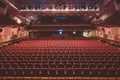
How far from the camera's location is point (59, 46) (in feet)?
39.1

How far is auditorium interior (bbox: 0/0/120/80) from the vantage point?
6.96 metres

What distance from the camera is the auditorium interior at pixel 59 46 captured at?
6961 mm

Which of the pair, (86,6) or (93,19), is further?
(93,19)

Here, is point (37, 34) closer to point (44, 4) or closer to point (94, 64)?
point (44, 4)

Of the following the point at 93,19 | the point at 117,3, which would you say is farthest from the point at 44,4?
the point at 117,3

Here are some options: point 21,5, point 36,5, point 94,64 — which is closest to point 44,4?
point 36,5

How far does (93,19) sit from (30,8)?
242 inches

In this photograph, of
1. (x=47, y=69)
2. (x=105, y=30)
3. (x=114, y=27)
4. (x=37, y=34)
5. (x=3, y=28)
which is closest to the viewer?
(x=47, y=69)

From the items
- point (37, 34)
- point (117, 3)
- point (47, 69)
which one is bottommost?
point (47, 69)

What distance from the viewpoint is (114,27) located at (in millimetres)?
13703

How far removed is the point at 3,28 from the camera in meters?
14.7

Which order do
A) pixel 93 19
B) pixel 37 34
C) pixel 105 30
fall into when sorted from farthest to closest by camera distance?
1. pixel 37 34
2. pixel 93 19
3. pixel 105 30

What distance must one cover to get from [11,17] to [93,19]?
8080 mm

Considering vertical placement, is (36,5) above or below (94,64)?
above
